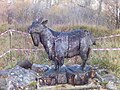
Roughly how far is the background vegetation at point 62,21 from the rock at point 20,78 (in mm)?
1881

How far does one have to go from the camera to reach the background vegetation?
286 inches

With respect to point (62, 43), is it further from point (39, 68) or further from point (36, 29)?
point (39, 68)

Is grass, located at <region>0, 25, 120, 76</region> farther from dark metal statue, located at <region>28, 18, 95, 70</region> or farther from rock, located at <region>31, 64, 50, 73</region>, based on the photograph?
dark metal statue, located at <region>28, 18, 95, 70</region>

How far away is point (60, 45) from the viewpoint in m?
4.33

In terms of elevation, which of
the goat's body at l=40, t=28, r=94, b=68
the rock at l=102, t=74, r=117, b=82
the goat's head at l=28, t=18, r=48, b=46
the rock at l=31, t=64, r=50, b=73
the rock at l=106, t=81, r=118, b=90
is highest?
the goat's head at l=28, t=18, r=48, b=46

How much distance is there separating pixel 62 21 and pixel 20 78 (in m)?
7.10

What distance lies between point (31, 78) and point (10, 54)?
11.1ft

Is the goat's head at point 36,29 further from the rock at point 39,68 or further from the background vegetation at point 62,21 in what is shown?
the background vegetation at point 62,21

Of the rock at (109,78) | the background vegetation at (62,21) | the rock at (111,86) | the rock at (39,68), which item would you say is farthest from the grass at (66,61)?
the rock at (39,68)

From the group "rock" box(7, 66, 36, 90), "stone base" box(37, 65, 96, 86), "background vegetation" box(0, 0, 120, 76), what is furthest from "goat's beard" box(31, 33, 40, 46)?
"background vegetation" box(0, 0, 120, 76)

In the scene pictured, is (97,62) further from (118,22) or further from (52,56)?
(118,22)

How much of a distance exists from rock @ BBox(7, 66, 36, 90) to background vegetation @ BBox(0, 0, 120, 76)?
188 centimetres

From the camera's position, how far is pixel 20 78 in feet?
15.7

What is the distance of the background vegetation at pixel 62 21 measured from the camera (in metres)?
7.27
